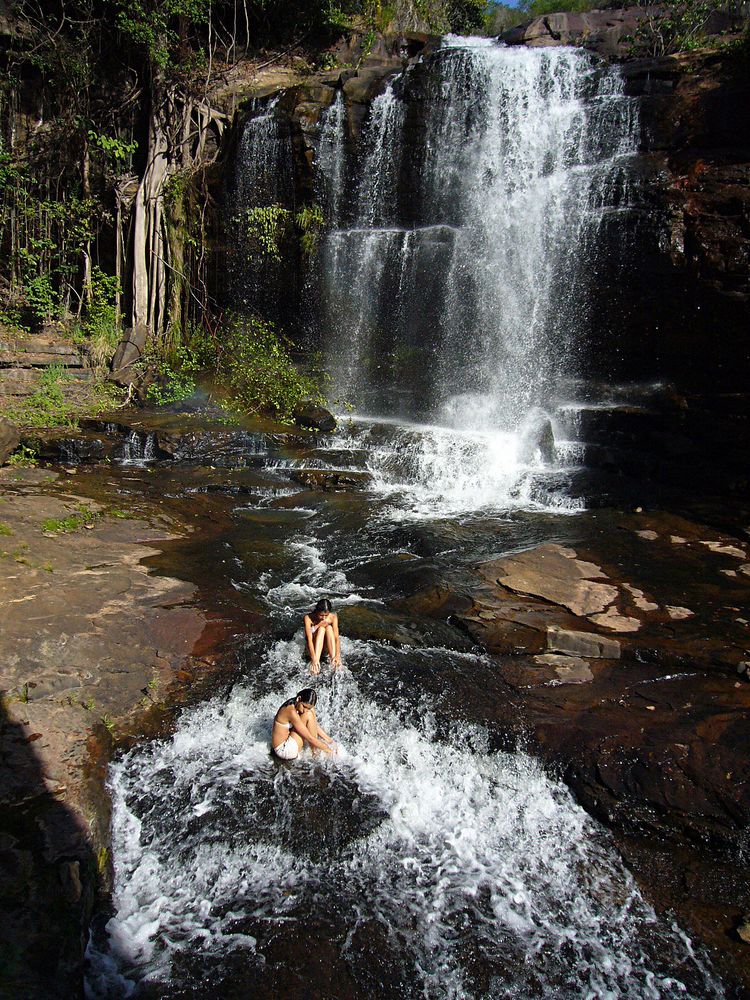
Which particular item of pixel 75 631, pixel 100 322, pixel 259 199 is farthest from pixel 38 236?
pixel 75 631

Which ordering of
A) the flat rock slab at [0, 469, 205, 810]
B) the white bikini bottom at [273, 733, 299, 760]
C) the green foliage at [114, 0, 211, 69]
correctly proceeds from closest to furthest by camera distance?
the flat rock slab at [0, 469, 205, 810], the white bikini bottom at [273, 733, 299, 760], the green foliage at [114, 0, 211, 69]

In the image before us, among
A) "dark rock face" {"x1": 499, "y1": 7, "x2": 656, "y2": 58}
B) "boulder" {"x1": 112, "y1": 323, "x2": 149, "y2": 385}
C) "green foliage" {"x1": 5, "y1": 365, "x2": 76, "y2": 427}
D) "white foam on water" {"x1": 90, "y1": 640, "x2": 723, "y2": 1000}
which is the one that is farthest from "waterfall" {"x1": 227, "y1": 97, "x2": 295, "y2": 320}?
"white foam on water" {"x1": 90, "y1": 640, "x2": 723, "y2": 1000}

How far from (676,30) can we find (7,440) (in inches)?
589

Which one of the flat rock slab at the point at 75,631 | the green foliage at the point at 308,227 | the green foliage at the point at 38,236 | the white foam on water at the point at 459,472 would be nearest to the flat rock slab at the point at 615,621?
the flat rock slab at the point at 75,631

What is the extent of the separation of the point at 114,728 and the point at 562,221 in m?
10.9

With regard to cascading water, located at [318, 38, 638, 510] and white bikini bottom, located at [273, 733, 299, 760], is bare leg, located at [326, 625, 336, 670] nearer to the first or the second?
white bikini bottom, located at [273, 733, 299, 760]

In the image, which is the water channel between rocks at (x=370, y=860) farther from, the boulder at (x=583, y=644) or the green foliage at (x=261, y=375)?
the green foliage at (x=261, y=375)

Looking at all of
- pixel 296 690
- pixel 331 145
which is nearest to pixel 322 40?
pixel 331 145

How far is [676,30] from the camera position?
12.7 metres

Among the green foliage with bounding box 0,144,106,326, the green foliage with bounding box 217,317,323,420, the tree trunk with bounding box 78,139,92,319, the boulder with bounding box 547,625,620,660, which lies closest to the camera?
the boulder with bounding box 547,625,620,660

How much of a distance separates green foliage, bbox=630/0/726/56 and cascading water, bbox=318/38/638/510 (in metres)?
1.96

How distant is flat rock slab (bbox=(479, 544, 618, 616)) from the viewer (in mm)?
5340

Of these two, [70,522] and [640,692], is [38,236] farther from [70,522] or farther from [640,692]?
[640,692]

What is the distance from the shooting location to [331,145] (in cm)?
1303
